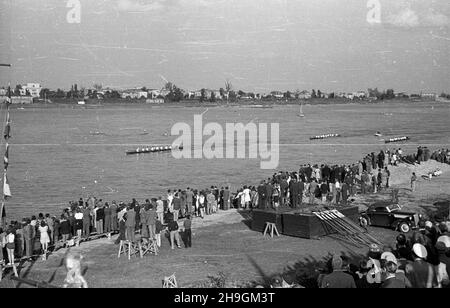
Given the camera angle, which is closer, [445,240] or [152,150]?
[445,240]

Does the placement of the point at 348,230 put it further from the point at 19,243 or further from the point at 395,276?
the point at 19,243

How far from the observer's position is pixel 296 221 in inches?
650

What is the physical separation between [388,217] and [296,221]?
134 inches

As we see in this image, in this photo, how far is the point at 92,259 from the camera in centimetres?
1465

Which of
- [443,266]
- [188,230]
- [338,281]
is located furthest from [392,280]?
[188,230]

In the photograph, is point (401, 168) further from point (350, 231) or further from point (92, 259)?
point (92, 259)

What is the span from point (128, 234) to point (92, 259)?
1185 millimetres

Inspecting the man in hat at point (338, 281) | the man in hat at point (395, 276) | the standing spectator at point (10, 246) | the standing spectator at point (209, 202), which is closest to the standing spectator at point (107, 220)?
the standing spectator at point (10, 246)

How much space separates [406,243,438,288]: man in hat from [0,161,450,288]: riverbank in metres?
3.25

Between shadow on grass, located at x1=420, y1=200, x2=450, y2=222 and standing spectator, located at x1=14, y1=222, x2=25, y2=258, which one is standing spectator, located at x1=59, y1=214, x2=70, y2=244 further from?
shadow on grass, located at x1=420, y1=200, x2=450, y2=222

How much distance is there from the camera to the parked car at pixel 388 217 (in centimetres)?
1708

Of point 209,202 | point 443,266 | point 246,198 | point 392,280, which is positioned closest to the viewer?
point 392,280

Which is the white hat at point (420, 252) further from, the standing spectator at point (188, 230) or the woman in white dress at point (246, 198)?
the woman in white dress at point (246, 198)

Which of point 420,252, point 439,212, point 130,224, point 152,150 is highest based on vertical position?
point 420,252
